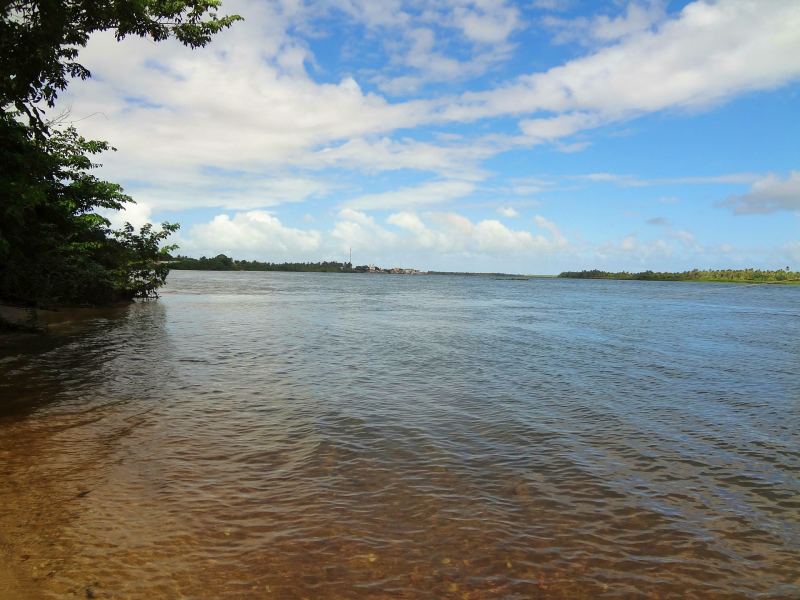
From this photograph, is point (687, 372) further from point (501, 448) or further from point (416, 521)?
point (416, 521)

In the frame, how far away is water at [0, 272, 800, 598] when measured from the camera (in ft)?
16.9

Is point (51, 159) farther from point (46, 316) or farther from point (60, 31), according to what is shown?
point (46, 316)

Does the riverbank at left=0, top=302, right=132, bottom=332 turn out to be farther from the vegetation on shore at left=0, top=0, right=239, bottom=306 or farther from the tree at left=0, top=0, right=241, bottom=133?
the tree at left=0, top=0, right=241, bottom=133

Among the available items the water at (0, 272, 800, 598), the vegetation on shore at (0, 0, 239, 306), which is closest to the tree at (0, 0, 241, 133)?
the vegetation on shore at (0, 0, 239, 306)

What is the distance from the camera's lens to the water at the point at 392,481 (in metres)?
5.16

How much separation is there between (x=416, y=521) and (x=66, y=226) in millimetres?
27637

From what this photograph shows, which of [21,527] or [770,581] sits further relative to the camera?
[21,527]

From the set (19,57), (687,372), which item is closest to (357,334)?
(687,372)

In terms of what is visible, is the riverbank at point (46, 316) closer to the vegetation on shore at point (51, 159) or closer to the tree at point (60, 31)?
the vegetation on shore at point (51, 159)

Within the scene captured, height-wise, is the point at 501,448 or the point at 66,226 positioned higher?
the point at 66,226

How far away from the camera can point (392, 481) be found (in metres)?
7.54

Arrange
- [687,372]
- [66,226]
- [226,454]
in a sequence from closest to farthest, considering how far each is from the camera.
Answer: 1. [226,454]
2. [687,372]
3. [66,226]

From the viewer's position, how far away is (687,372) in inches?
695

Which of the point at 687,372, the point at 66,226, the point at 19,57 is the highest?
the point at 19,57
